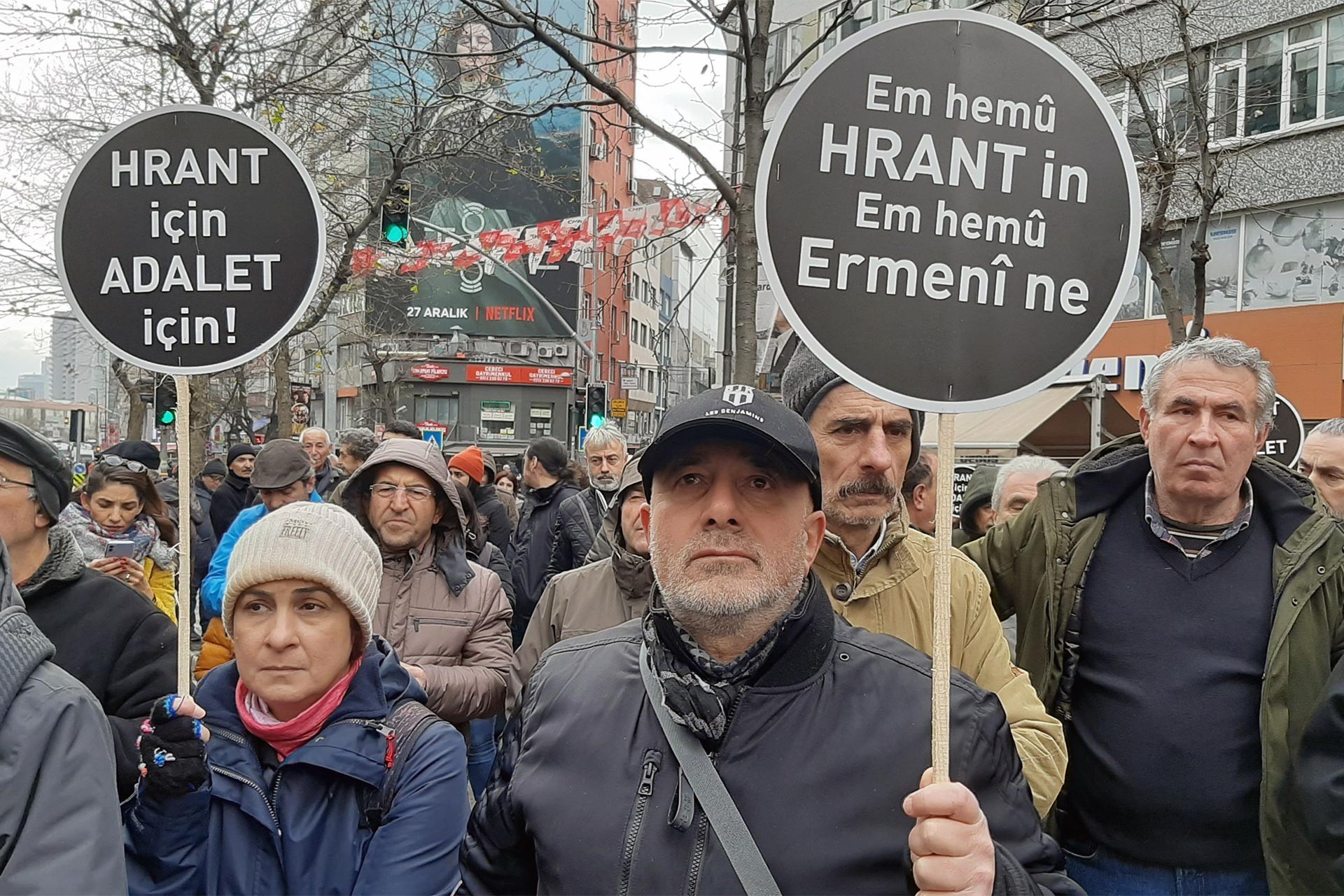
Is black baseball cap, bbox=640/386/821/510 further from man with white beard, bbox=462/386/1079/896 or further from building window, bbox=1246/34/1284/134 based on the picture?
building window, bbox=1246/34/1284/134

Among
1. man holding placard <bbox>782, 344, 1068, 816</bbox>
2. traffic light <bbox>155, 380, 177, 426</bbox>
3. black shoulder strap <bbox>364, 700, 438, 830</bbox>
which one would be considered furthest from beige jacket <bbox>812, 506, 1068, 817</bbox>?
traffic light <bbox>155, 380, 177, 426</bbox>

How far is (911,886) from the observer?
5.88ft

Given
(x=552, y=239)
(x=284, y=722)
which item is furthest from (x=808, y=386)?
(x=552, y=239)

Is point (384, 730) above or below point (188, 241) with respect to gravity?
below

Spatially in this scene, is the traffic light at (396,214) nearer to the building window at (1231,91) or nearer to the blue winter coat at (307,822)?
the blue winter coat at (307,822)

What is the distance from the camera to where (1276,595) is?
2.93m

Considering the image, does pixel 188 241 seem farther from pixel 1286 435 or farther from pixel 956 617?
pixel 1286 435

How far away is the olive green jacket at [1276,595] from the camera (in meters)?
2.77

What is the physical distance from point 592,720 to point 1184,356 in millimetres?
2154

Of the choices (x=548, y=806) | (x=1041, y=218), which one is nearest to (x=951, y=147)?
(x=1041, y=218)

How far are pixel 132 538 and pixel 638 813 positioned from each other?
437 cm

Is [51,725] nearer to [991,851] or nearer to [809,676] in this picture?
[809,676]

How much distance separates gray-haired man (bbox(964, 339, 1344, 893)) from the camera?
2.86m

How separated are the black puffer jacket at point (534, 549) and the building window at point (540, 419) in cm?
4223
